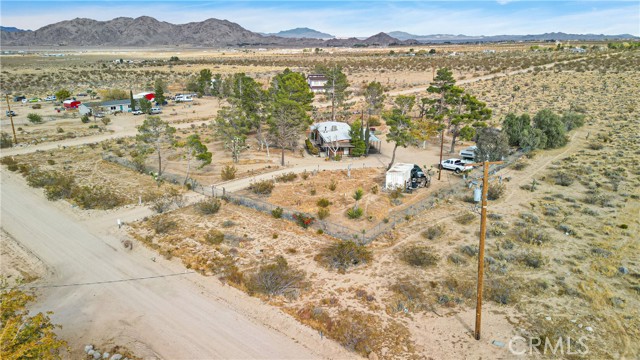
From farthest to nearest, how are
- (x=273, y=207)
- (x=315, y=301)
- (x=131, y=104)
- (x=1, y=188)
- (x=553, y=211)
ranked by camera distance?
(x=131, y=104) → (x=1, y=188) → (x=273, y=207) → (x=553, y=211) → (x=315, y=301)

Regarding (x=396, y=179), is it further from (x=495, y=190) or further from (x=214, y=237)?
(x=214, y=237)

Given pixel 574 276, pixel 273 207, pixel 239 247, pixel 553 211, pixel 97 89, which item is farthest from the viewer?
pixel 97 89

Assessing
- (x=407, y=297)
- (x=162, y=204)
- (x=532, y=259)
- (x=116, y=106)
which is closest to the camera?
(x=407, y=297)

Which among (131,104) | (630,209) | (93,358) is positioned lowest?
(93,358)

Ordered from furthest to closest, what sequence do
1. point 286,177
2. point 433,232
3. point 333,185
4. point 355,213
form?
point 286,177
point 333,185
point 355,213
point 433,232

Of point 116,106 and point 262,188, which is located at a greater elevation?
point 116,106

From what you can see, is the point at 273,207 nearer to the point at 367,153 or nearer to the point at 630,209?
the point at 367,153

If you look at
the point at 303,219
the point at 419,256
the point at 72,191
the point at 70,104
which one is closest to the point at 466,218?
the point at 419,256

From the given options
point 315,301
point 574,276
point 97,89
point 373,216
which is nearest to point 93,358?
point 315,301
